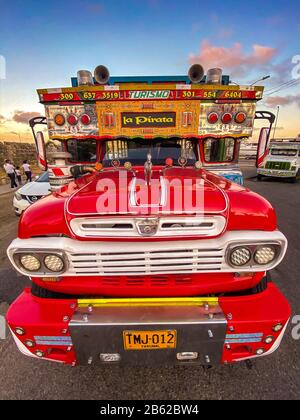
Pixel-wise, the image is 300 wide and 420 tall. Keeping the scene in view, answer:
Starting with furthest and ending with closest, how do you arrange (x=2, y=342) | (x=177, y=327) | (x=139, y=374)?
1. (x=2, y=342)
2. (x=139, y=374)
3. (x=177, y=327)

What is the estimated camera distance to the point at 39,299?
1.76m

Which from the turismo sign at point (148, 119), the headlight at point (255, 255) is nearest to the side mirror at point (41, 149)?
the turismo sign at point (148, 119)

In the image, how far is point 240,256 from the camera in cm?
163

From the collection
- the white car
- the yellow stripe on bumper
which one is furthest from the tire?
the white car

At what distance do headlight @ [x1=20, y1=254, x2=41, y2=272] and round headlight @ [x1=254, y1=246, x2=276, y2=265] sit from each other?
1676mm

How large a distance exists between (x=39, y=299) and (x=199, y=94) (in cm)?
315

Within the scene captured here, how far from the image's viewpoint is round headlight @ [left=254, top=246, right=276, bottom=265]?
64.4 inches

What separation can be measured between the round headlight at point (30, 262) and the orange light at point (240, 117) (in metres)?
3.16

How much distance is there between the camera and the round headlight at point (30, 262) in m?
1.62

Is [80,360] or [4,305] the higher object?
[80,360]

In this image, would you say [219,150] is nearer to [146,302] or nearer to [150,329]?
[146,302]

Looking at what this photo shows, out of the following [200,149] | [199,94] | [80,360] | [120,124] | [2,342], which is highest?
[199,94]

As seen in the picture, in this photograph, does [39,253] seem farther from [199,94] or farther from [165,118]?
[199,94]

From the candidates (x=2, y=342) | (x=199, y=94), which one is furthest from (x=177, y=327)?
(x=199, y=94)
